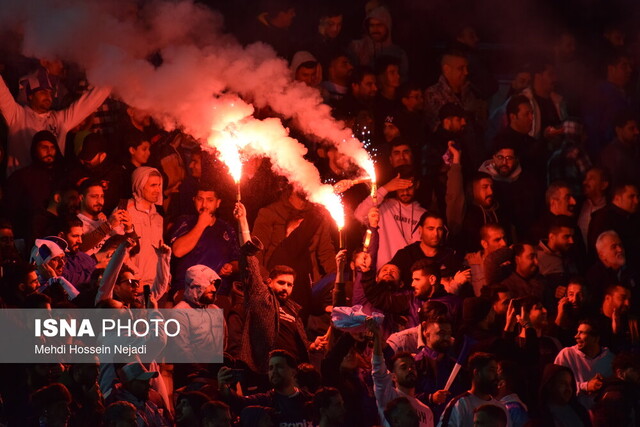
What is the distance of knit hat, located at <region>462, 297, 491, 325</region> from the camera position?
10.5 metres

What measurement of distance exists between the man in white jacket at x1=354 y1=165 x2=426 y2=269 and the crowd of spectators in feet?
0.06

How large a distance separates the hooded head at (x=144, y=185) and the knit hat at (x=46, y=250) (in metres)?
0.85

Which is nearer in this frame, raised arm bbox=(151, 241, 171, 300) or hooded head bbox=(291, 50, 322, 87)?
raised arm bbox=(151, 241, 171, 300)

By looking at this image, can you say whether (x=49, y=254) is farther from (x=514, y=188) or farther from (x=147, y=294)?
(x=514, y=188)

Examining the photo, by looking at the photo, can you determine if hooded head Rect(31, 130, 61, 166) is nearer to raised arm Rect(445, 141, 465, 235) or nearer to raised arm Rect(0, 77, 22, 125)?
raised arm Rect(0, 77, 22, 125)

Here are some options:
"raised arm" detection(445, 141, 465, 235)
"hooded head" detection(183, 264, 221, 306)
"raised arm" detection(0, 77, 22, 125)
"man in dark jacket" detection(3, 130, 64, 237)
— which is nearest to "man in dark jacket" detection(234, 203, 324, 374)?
"hooded head" detection(183, 264, 221, 306)

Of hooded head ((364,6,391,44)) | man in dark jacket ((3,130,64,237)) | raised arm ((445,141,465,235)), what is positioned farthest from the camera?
hooded head ((364,6,391,44))

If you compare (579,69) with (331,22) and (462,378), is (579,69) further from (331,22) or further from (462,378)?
(462,378)

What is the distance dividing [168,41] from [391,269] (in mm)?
2652

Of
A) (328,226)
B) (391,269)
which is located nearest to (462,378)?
(391,269)

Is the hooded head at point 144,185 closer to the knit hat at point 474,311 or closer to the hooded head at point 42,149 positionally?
the hooded head at point 42,149

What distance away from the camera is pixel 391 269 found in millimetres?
10734

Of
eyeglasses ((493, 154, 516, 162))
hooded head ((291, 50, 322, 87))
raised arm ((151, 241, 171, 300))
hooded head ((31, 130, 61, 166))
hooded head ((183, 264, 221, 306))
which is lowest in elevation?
hooded head ((183, 264, 221, 306))

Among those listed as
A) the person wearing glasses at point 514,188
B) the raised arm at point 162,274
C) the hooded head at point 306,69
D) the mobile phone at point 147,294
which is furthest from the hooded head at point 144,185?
the person wearing glasses at point 514,188
